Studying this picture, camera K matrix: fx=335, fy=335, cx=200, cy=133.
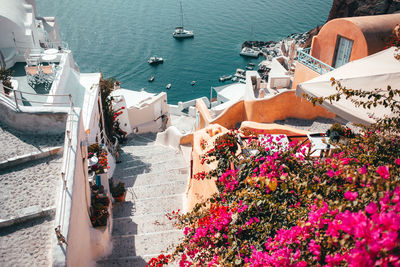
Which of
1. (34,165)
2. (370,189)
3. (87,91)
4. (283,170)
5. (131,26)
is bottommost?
(131,26)

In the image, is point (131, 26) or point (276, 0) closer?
point (131, 26)

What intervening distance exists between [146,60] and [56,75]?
5114 centimetres

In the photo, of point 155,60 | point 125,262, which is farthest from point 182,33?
point 125,262

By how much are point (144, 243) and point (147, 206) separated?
226 cm

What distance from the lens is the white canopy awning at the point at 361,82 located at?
25.3 ft

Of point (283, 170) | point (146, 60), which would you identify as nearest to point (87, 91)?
point (283, 170)

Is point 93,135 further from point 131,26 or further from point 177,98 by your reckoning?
point 131,26

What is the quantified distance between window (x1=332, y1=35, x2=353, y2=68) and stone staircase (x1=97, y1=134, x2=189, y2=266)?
823 cm

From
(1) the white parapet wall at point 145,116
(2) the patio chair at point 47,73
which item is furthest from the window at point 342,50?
(1) the white parapet wall at point 145,116

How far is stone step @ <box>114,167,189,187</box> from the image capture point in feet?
48.0

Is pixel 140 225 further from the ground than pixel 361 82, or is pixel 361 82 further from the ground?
pixel 361 82

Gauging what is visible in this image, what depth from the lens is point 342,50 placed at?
14.3 metres

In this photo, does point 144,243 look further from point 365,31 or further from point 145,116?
point 145,116

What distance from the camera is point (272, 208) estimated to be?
555cm
